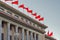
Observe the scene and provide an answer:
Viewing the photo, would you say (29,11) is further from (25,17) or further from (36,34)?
(36,34)

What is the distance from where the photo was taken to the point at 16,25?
180ft

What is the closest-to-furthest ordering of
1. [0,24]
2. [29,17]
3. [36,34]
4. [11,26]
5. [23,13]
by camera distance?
[0,24] → [11,26] → [23,13] → [29,17] → [36,34]

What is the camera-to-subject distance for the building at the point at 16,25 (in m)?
49.3

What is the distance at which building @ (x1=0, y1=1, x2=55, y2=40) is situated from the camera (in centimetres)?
4931

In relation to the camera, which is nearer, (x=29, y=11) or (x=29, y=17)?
(x=29, y=11)

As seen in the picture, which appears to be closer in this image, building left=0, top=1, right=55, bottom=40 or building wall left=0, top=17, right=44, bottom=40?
building left=0, top=1, right=55, bottom=40

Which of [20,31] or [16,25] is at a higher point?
[16,25]

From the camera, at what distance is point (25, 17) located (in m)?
61.2

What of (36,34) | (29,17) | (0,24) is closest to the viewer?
(0,24)

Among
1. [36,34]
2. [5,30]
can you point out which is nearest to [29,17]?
[36,34]

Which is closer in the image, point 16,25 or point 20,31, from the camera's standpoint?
point 16,25

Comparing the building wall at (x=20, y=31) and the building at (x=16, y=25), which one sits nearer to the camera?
the building at (x=16, y=25)

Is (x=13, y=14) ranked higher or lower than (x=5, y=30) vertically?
higher

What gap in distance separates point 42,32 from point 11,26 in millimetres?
19869
